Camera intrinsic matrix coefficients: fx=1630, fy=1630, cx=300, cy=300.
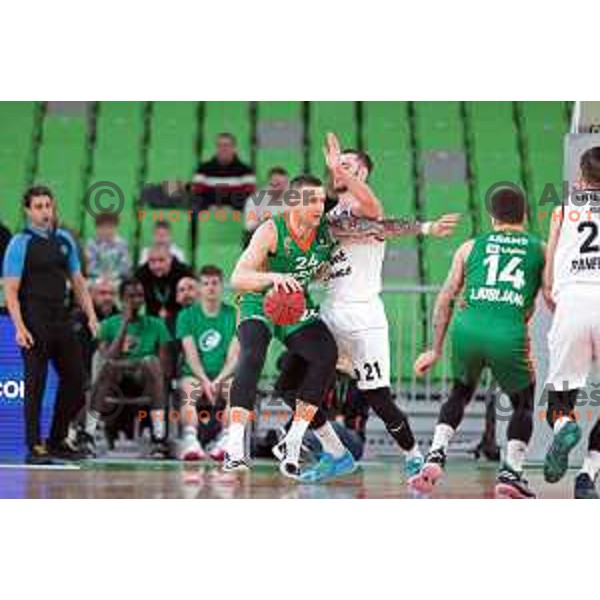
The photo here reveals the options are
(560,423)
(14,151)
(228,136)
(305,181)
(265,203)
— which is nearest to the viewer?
(560,423)

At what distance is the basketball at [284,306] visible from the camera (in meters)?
6.71

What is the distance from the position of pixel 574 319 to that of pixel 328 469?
1.26 meters

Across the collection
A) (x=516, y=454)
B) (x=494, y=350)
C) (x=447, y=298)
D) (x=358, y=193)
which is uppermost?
(x=358, y=193)

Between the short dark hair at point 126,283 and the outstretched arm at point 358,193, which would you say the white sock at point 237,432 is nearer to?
the outstretched arm at point 358,193

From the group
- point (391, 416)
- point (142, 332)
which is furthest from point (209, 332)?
point (391, 416)

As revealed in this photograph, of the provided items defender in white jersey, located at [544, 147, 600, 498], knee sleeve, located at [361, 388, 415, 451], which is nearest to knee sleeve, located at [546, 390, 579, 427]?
defender in white jersey, located at [544, 147, 600, 498]

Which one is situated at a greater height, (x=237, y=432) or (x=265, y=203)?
(x=265, y=203)

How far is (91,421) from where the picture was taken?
816 cm

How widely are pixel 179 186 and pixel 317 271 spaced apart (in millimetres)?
1657

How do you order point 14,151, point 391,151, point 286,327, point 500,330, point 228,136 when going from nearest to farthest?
point 500,330 → point 286,327 → point 14,151 → point 391,151 → point 228,136

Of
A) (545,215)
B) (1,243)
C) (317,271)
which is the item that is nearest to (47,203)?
(1,243)

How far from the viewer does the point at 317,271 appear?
685cm

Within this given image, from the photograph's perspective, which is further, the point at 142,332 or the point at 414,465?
the point at 142,332

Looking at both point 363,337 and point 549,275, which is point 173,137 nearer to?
point 363,337
